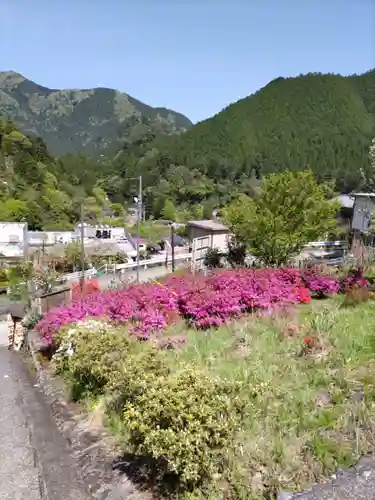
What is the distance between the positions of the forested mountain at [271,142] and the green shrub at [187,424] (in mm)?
113404

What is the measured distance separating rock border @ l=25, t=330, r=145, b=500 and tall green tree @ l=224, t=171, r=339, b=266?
581 inches

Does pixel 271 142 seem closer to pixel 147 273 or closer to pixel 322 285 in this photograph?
pixel 147 273

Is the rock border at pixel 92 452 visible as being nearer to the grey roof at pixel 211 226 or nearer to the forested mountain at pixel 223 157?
the grey roof at pixel 211 226

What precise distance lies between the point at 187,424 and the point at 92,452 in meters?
1.79

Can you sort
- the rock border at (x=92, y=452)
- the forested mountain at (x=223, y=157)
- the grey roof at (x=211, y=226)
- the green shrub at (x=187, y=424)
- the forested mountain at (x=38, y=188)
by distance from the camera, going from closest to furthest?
the green shrub at (x=187, y=424)
the rock border at (x=92, y=452)
the grey roof at (x=211, y=226)
the forested mountain at (x=38, y=188)
the forested mountain at (x=223, y=157)

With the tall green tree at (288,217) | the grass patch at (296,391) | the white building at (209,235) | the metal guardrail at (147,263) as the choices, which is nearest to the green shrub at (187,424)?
the grass patch at (296,391)

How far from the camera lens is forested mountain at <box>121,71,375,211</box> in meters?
136

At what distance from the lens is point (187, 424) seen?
448 cm

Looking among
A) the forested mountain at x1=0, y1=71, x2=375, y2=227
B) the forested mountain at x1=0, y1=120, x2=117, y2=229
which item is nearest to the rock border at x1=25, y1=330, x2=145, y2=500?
the forested mountain at x1=0, y1=120, x2=117, y2=229

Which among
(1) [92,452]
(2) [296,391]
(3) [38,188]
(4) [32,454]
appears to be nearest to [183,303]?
(4) [32,454]

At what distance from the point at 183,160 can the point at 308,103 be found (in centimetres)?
5991

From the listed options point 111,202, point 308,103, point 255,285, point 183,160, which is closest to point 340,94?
point 308,103

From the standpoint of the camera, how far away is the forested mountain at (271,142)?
136 meters

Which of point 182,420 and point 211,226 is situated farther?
point 211,226
